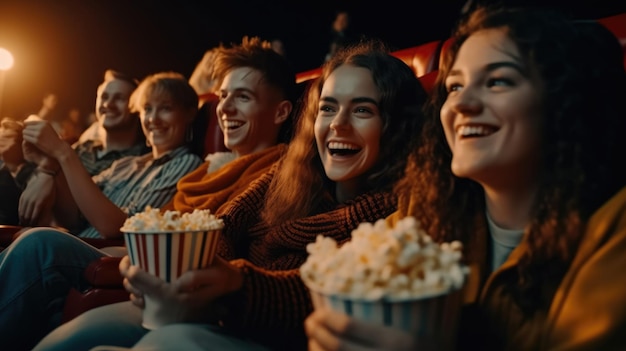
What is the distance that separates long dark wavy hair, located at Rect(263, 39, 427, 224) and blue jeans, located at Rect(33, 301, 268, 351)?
410 mm

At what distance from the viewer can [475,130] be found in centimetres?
80

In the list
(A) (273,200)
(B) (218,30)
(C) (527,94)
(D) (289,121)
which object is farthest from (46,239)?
(B) (218,30)

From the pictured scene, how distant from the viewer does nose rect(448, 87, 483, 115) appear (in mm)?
793

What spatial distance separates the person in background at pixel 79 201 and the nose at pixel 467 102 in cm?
102

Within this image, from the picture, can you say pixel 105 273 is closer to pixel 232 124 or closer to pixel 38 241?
pixel 38 241

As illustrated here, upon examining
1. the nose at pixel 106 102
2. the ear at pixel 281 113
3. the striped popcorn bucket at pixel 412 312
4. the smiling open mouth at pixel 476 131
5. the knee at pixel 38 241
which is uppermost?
the nose at pixel 106 102

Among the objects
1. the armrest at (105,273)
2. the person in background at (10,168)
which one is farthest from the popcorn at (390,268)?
the person in background at (10,168)

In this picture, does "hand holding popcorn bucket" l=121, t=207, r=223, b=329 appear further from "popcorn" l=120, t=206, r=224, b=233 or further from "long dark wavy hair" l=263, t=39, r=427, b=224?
"long dark wavy hair" l=263, t=39, r=427, b=224

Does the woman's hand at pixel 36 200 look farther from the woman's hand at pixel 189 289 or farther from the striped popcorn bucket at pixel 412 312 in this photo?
the striped popcorn bucket at pixel 412 312

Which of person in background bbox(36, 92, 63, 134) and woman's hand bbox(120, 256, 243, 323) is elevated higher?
person in background bbox(36, 92, 63, 134)

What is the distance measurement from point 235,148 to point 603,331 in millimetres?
1354

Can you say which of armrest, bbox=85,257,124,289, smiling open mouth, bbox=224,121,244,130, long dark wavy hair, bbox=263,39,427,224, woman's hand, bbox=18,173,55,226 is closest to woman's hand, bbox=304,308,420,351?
long dark wavy hair, bbox=263,39,427,224

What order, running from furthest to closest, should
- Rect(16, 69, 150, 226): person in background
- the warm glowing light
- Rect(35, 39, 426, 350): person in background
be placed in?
1. the warm glowing light
2. Rect(16, 69, 150, 226): person in background
3. Rect(35, 39, 426, 350): person in background

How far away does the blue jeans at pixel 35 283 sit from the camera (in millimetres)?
1266
